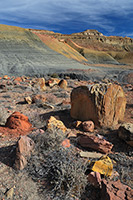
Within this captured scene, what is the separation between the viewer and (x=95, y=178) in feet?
7.81

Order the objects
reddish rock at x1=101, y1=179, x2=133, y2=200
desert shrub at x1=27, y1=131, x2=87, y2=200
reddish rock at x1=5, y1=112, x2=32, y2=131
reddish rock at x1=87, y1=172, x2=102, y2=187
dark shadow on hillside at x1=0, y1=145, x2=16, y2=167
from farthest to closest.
Answer: reddish rock at x1=5, y1=112, x2=32, y2=131 < dark shadow on hillside at x1=0, y1=145, x2=16, y2=167 < reddish rock at x1=87, y1=172, x2=102, y2=187 < desert shrub at x1=27, y1=131, x2=87, y2=200 < reddish rock at x1=101, y1=179, x2=133, y2=200

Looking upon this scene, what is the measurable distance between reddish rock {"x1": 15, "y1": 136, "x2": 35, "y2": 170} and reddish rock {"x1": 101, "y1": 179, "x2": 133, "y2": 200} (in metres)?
1.33

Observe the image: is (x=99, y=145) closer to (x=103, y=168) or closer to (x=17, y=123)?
(x=103, y=168)

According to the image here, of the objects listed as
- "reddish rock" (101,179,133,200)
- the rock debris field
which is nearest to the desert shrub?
the rock debris field

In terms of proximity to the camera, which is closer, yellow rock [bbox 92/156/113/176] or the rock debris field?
the rock debris field

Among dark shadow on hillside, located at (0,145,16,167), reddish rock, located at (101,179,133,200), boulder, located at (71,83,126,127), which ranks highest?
boulder, located at (71,83,126,127)

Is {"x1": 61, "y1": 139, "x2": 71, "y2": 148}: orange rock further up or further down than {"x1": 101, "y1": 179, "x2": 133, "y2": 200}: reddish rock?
further up

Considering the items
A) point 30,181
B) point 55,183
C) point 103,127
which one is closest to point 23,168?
point 30,181

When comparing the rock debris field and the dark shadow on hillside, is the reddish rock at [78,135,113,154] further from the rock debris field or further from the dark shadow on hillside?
the dark shadow on hillside

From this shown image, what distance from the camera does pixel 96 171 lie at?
98.9 inches

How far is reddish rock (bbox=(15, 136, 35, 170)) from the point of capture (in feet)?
8.55

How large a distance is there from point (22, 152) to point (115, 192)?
158 centimetres

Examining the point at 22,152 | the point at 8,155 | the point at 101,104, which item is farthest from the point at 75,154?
the point at 101,104

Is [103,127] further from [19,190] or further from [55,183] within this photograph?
[19,190]
